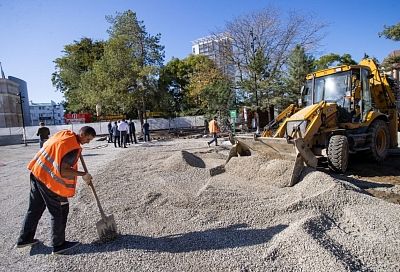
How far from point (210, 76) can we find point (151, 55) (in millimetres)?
5364

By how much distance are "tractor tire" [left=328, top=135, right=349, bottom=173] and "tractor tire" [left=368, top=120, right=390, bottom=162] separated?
171 cm

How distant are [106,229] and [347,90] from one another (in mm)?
7052

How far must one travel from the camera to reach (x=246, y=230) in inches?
158

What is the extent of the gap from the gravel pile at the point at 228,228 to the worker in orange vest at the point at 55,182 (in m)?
0.26

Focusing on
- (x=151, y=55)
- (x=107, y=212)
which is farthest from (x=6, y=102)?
(x=107, y=212)

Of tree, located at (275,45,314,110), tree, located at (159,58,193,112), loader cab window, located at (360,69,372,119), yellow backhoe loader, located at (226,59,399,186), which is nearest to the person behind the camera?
yellow backhoe loader, located at (226,59,399,186)

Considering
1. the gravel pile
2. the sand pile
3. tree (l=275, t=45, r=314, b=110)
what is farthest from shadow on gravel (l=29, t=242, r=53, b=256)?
tree (l=275, t=45, r=314, b=110)

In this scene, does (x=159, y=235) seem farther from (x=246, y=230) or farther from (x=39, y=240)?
(x=39, y=240)

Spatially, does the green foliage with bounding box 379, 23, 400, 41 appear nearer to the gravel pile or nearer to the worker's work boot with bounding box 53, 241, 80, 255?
the gravel pile

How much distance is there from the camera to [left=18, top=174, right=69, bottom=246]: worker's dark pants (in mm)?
3697

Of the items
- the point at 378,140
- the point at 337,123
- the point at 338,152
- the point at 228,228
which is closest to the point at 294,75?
the point at 378,140

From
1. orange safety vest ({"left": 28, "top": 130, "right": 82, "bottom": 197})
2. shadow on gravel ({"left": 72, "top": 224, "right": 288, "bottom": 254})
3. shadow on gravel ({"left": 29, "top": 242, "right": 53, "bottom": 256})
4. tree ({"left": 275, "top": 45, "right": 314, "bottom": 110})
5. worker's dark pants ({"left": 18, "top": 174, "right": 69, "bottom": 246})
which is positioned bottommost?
shadow on gravel ({"left": 29, "top": 242, "right": 53, "bottom": 256})

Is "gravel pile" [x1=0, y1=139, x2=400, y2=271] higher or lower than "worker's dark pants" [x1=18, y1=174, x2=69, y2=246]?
lower

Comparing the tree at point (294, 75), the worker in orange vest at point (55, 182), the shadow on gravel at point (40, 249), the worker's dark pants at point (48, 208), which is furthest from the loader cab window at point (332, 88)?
the tree at point (294, 75)
